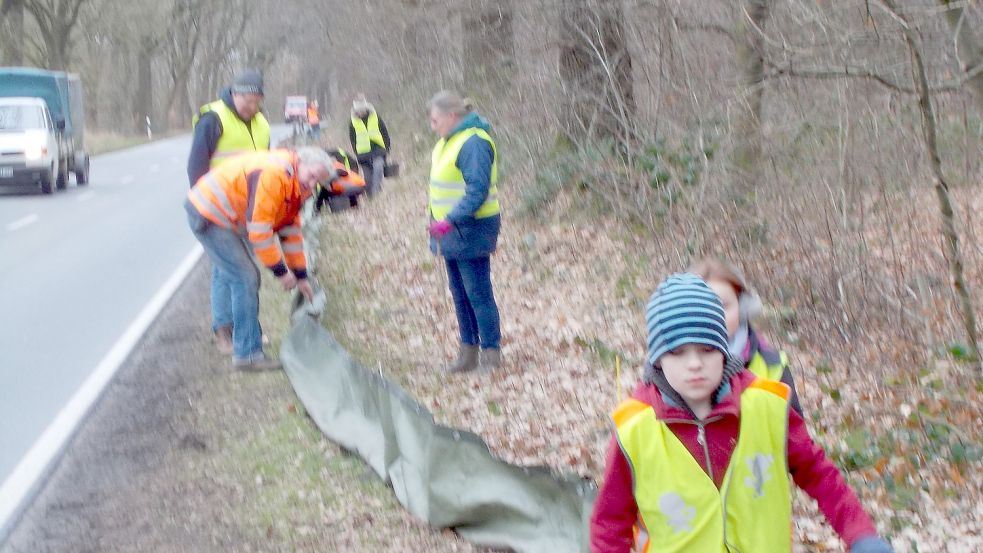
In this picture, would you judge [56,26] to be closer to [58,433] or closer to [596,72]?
[596,72]

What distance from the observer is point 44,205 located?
866 inches

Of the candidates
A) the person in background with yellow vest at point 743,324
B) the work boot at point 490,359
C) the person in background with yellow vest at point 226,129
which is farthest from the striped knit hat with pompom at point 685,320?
the person in background with yellow vest at point 226,129

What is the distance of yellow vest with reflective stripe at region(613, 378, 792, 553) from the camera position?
10.0ft

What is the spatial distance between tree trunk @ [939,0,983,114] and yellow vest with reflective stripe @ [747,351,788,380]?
4.29 meters

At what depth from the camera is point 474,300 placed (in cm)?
848

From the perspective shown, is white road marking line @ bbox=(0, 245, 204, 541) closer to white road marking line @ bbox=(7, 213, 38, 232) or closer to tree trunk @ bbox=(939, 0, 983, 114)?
tree trunk @ bbox=(939, 0, 983, 114)

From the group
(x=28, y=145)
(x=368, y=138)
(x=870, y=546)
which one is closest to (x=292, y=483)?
→ (x=870, y=546)

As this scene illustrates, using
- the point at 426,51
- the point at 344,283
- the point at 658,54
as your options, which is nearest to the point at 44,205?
the point at 426,51

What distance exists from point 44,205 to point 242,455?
1658cm

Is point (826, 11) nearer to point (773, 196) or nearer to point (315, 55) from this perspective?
point (773, 196)

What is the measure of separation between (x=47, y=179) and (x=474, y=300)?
711 inches

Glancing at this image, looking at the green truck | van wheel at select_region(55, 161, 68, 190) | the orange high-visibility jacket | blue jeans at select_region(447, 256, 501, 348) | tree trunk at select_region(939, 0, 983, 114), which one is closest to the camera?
tree trunk at select_region(939, 0, 983, 114)

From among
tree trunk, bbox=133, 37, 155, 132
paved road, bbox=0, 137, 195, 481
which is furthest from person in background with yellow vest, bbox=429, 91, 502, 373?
tree trunk, bbox=133, 37, 155, 132

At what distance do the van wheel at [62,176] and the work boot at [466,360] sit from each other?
61.5 feet
